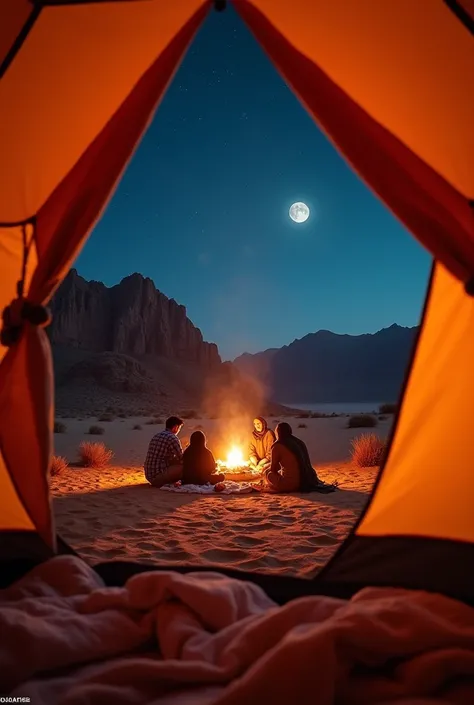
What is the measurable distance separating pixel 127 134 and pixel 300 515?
4.14 meters

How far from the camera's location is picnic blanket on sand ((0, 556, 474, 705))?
1471mm

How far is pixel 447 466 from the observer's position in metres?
2.60

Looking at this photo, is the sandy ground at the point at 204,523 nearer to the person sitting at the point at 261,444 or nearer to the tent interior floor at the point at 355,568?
the tent interior floor at the point at 355,568

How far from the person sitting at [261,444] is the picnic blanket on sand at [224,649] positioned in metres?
6.01

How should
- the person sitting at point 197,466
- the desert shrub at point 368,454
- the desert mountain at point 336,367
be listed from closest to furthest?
the person sitting at point 197,466 < the desert shrub at point 368,454 < the desert mountain at point 336,367

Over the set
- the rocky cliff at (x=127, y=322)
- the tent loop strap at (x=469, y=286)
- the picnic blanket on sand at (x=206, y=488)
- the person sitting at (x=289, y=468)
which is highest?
the rocky cliff at (x=127, y=322)

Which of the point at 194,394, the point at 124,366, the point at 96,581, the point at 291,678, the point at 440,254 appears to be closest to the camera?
the point at 291,678

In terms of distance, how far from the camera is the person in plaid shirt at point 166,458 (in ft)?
23.2

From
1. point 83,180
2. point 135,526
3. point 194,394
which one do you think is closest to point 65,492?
point 135,526

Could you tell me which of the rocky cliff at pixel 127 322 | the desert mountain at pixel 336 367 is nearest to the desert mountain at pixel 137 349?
the rocky cliff at pixel 127 322

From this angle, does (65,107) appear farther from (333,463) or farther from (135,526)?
(333,463)

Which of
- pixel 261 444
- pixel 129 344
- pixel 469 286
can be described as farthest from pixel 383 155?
pixel 129 344

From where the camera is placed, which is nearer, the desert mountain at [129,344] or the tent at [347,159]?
the tent at [347,159]

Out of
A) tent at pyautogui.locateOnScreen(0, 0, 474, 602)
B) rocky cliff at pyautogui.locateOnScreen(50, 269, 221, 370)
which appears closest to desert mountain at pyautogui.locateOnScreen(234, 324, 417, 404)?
rocky cliff at pyautogui.locateOnScreen(50, 269, 221, 370)
